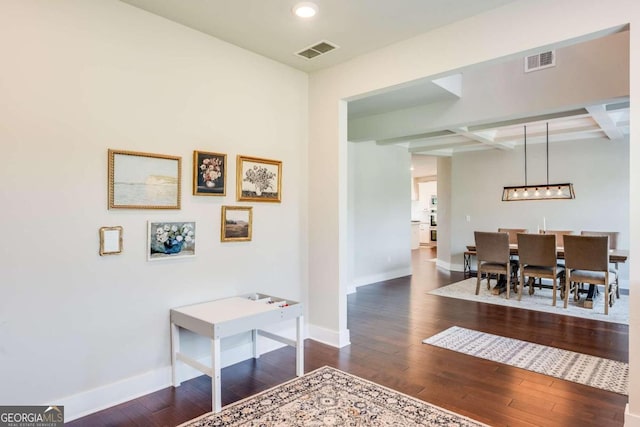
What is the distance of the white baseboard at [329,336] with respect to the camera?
3.54 m

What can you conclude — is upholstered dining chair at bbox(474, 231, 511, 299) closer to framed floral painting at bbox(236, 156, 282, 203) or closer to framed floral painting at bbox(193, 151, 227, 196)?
framed floral painting at bbox(236, 156, 282, 203)

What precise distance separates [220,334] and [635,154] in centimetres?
264

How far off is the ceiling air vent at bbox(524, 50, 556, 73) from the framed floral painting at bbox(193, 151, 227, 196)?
134 inches

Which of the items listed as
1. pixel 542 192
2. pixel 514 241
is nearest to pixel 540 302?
pixel 514 241

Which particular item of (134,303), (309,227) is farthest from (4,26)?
(309,227)

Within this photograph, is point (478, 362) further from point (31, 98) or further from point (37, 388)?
point (31, 98)

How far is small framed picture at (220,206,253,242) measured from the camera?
3074 millimetres

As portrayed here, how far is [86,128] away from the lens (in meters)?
2.34

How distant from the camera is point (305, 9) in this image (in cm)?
256

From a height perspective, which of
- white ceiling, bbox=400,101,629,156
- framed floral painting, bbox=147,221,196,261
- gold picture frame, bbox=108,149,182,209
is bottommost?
framed floral painting, bbox=147,221,196,261

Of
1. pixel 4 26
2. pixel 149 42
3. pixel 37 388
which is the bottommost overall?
pixel 37 388

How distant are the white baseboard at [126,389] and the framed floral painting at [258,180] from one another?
1307 mm

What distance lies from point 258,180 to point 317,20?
1.37 m

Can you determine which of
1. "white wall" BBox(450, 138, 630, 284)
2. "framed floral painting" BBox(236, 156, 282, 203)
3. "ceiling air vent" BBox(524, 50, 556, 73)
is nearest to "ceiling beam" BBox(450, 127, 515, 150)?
"white wall" BBox(450, 138, 630, 284)
